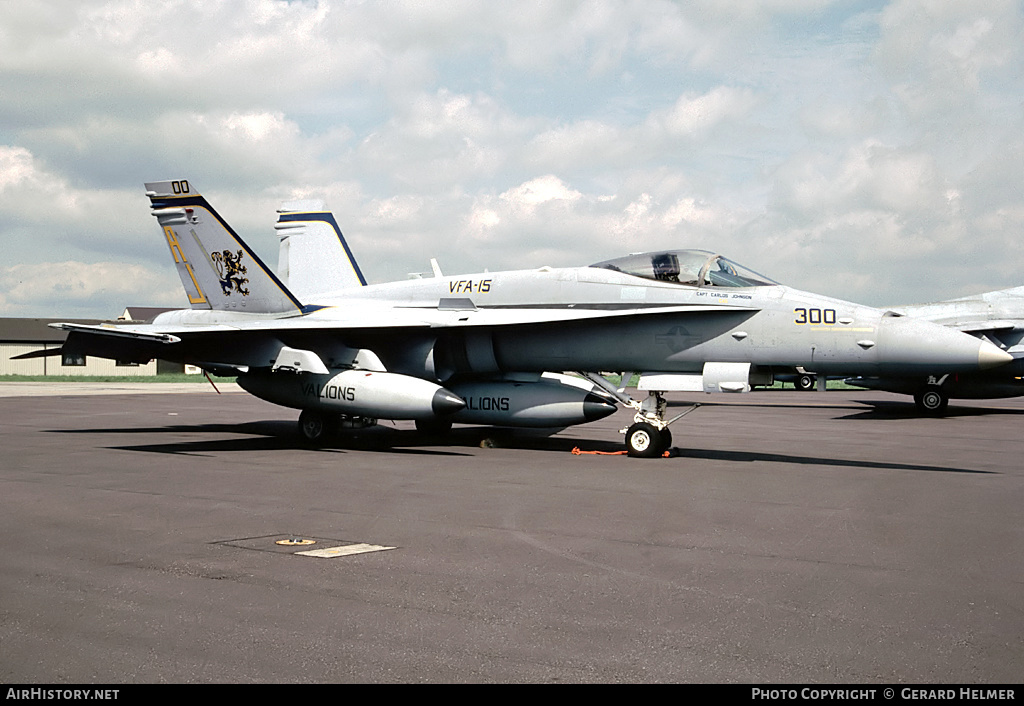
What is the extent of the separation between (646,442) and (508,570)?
7232 millimetres

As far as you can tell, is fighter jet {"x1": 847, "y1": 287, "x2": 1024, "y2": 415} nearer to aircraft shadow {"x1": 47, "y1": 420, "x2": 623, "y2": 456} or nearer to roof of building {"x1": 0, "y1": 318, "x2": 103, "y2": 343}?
aircraft shadow {"x1": 47, "y1": 420, "x2": 623, "y2": 456}

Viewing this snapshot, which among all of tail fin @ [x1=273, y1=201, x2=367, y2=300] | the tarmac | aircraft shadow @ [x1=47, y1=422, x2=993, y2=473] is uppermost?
tail fin @ [x1=273, y1=201, x2=367, y2=300]

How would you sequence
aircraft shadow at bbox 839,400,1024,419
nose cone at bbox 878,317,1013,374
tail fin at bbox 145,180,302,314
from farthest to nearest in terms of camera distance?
aircraft shadow at bbox 839,400,1024,419 < tail fin at bbox 145,180,302,314 < nose cone at bbox 878,317,1013,374

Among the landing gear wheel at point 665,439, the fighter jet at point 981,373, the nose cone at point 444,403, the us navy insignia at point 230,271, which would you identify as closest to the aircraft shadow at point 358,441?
the nose cone at point 444,403

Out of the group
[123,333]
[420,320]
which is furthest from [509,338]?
[123,333]

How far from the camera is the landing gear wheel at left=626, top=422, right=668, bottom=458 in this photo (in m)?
12.7

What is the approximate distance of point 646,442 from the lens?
12695 millimetres

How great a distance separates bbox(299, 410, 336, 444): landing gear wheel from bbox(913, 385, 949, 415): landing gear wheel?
17.3m

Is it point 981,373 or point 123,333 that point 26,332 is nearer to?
point 123,333

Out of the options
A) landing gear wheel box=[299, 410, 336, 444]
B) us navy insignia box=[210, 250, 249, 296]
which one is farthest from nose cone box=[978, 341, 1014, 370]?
us navy insignia box=[210, 250, 249, 296]

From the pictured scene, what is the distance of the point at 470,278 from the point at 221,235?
14.7ft

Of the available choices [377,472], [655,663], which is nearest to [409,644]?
[655,663]

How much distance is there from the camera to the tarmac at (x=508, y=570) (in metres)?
3.95

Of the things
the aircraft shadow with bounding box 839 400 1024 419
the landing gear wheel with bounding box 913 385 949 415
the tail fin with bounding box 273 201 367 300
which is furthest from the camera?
the landing gear wheel with bounding box 913 385 949 415
